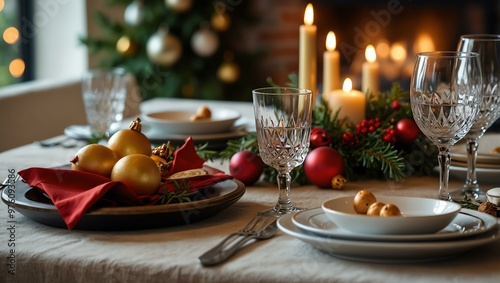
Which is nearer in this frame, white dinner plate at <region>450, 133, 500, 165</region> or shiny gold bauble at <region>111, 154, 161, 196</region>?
shiny gold bauble at <region>111, 154, 161, 196</region>

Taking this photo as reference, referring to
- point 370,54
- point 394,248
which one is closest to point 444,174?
point 394,248

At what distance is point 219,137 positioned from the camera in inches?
58.9

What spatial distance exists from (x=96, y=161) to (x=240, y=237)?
0.85 feet

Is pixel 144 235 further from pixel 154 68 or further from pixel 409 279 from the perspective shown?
pixel 154 68

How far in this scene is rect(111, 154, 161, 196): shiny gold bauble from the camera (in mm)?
978

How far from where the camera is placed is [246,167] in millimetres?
1207

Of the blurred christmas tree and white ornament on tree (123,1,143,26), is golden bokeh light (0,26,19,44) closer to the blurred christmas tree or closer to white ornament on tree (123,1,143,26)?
the blurred christmas tree

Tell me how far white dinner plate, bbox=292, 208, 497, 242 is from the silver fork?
0.06m

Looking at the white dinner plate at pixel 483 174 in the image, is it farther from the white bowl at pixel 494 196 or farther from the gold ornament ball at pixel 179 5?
the gold ornament ball at pixel 179 5

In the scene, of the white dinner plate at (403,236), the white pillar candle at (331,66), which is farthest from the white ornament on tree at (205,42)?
the white dinner plate at (403,236)

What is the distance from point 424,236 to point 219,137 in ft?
2.49

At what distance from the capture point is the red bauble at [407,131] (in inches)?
50.4

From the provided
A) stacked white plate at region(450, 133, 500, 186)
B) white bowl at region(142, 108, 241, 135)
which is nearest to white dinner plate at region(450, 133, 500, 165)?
stacked white plate at region(450, 133, 500, 186)

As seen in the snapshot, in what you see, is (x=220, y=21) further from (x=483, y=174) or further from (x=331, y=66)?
(x=483, y=174)
